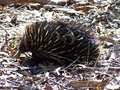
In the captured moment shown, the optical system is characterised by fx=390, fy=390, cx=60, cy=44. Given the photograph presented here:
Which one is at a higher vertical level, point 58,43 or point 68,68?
point 58,43

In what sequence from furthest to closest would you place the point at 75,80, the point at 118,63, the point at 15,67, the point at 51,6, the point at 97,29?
the point at 51,6 < the point at 97,29 < the point at 118,63 < the point at 15,67 < the point at 75,80

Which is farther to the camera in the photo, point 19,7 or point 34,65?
point 19,7

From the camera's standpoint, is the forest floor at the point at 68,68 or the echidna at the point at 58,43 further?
the echidna at the point at 58,43

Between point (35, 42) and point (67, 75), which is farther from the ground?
point (35, 42)

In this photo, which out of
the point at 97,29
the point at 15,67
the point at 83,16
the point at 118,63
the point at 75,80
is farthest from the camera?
the point at 83,16

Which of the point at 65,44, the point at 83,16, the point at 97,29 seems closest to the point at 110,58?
the point at 65,44

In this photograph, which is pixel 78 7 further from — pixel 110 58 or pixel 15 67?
pixel 15 67

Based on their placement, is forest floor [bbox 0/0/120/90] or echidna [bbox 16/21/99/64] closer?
forest floor [bbox 0/0/120/90]
